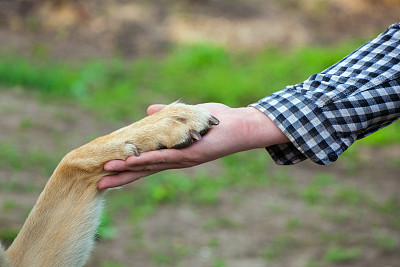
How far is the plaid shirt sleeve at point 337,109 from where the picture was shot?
2.63 m

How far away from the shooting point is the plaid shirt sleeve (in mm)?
2631

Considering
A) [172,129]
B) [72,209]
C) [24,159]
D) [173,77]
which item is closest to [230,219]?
[24,159]

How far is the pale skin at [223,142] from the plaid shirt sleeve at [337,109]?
0.19ft

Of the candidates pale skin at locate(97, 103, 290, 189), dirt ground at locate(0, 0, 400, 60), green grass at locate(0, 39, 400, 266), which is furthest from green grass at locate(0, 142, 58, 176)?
dirt ground at locate(0, 0, 400, 60)

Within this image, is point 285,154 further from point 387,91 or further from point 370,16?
point 370,16

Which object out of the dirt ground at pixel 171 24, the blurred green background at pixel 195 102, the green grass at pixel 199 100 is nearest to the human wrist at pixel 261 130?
the green grass at pixel 199 100

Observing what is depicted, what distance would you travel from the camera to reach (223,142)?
2.64m

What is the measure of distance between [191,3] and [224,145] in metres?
8.48

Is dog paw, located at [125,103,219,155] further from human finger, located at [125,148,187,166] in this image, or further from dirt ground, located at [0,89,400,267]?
dirt ground, located at [0,89,400,267]

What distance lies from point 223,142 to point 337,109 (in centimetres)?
52

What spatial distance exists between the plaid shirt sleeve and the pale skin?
57 millimetres

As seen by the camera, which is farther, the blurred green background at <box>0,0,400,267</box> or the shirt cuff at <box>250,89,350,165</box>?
the blurred green background at <box>0,0,400,267</box>

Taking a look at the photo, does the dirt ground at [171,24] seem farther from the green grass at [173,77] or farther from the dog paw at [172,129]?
the dog paw at [172,129]

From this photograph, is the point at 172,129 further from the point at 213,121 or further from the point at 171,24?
the point at 171,24
